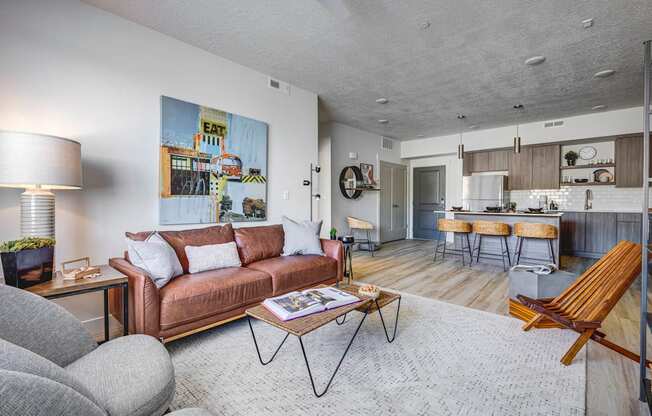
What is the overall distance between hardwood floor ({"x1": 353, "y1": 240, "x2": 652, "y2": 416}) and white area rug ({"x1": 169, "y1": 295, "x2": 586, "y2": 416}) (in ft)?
0.34

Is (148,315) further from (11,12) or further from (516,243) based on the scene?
(516,243)

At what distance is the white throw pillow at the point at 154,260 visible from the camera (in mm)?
2293

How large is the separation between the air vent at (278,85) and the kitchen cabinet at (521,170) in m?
5.26

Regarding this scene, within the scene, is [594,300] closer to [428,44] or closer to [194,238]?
[428,44]

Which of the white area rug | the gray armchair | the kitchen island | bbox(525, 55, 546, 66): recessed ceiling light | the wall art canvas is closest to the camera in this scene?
the gray armchair

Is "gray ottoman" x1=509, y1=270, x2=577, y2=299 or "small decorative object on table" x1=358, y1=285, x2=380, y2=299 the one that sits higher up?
"small decorative object on table" x1=358, y1=285, x2=380, y2=299

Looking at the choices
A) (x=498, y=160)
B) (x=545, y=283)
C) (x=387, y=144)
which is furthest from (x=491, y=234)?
(x=387, y=144)

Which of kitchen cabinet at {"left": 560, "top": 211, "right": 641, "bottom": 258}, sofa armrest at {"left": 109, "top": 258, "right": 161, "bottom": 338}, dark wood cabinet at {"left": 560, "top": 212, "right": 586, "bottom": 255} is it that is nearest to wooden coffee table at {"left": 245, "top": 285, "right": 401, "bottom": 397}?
sofa armrest at {"left": 109, "top": 258, "right": 161, "bottom": 338}

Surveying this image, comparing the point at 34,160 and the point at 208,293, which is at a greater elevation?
the point at 34,160

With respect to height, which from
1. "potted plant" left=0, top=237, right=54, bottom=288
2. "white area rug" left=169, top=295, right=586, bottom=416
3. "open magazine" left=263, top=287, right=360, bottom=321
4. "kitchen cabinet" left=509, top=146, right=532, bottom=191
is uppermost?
"kitchen cabinet" left=509, top=146, right=532, bottom=191

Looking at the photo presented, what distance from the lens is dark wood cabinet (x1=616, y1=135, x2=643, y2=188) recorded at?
5341mm

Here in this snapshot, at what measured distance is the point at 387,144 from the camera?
25.6 feet

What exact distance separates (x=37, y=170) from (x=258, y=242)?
1924 mm

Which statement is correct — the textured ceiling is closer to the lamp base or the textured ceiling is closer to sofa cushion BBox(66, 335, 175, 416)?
the lamp base
